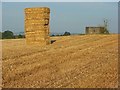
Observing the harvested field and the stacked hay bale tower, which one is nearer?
the harvested field

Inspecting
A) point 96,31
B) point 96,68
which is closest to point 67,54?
point 96,68

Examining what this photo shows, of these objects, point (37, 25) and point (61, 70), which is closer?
point (61, 70)

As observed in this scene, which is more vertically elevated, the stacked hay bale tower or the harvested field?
the stacked hay bale tower

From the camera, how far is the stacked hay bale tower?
17.9 m

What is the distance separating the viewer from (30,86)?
26.8 ft

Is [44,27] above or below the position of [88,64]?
above

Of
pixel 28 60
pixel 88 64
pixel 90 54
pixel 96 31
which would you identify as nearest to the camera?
pixel 88 64

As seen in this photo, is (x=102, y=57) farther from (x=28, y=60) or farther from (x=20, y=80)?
(x=20, y=80)

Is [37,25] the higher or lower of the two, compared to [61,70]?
higher

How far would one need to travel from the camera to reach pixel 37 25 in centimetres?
1806

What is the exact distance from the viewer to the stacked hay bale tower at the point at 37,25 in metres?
17.9

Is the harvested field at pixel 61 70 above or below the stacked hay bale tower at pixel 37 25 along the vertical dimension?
below

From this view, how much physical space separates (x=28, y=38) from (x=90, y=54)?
6.09 m

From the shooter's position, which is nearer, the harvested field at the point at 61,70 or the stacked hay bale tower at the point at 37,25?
the harvested field at the point at 61,70
